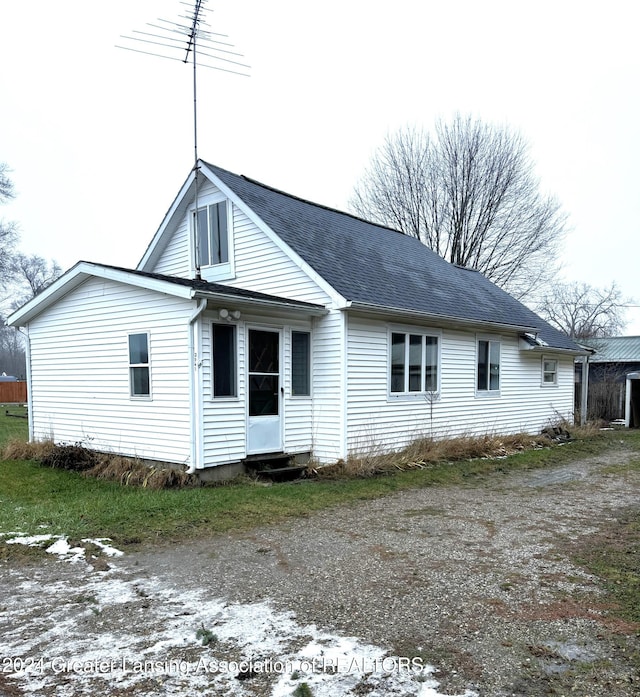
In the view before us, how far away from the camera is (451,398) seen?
12414 mm

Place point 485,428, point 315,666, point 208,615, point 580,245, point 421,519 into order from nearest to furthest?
point 315,666 < point 208,615 < point 421,519 < point 485,428 < point 580,245

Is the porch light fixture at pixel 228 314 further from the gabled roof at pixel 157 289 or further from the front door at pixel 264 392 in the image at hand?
the front door at pixel 264 392

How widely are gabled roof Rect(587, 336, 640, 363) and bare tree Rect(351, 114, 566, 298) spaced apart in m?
4.80

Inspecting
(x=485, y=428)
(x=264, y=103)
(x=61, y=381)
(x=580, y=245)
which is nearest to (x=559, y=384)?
(x=485, y=428)

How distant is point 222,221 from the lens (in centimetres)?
1192

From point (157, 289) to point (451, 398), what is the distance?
719cm

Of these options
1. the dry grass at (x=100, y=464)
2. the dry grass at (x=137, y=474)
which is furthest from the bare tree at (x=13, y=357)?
the dry grass at (x=137, y=474)

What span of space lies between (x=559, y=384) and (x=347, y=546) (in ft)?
44.9

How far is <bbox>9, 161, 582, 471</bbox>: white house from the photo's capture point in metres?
8.80

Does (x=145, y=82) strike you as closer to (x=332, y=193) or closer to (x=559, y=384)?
(x=559, y=384)

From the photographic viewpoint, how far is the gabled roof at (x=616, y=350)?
24.3 metres

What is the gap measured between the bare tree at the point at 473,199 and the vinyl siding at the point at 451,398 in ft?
41.7

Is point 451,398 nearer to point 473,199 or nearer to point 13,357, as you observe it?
point 473,199

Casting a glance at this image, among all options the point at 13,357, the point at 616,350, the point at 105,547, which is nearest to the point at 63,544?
the point at 105,547
